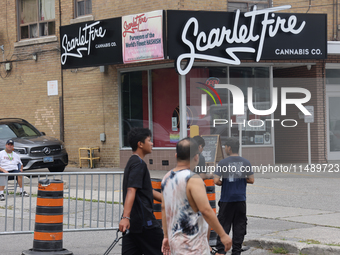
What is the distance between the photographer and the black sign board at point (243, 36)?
1465 centimetres

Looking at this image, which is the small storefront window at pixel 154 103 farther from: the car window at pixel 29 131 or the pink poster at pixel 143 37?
the car window at pixel 29 131

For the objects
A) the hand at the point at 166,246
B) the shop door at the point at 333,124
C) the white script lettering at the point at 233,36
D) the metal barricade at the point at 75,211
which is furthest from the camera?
the shop door at the point at 333,124

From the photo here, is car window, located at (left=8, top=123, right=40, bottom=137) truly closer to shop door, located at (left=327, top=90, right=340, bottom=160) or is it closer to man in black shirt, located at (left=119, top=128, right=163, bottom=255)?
shop door, located at (left=327, top=90, right=340, bottom=160)

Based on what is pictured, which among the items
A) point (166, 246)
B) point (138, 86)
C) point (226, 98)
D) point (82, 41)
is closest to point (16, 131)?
point (82, 41)

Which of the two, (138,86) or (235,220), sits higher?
(138,86)

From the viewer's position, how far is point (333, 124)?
57.4 feet

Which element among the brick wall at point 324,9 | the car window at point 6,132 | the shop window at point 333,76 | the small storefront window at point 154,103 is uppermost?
the brick wall at point 324,9

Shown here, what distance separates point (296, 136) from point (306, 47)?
3.49 m

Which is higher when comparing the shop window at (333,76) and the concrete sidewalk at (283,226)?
the shop window at (333,76)

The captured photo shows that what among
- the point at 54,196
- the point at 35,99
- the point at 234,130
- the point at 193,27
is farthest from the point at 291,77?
the point at 54,196

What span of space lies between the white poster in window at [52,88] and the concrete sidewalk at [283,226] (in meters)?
9.24

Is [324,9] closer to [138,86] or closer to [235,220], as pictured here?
[138,86]

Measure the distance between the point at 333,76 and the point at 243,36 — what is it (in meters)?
4.49

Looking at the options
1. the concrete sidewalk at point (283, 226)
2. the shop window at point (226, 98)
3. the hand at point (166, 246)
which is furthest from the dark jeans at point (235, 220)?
the shop window at point (226, 98)
